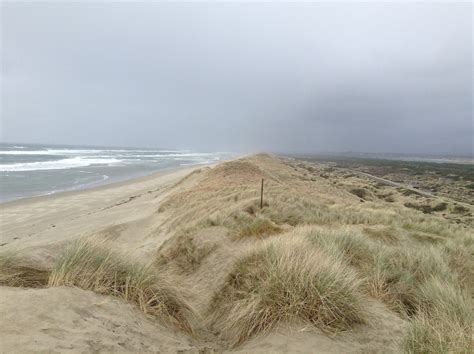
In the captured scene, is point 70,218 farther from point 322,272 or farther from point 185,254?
point 322,272

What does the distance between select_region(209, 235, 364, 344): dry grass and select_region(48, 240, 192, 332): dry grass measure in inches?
25.1

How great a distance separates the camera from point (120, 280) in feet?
15.0

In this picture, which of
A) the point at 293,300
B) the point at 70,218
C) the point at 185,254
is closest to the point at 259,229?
the point at 185,254

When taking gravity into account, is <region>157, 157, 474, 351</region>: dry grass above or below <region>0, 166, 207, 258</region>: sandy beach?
above

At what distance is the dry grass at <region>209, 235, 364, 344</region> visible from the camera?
4.19 metres

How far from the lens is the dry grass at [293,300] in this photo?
4.19 metres

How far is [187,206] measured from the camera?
50.5 feet

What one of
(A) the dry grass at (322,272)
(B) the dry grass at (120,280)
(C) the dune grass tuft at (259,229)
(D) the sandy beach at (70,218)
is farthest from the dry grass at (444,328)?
(D) the sandy beach at (70,218)

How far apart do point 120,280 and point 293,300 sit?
2295 mm

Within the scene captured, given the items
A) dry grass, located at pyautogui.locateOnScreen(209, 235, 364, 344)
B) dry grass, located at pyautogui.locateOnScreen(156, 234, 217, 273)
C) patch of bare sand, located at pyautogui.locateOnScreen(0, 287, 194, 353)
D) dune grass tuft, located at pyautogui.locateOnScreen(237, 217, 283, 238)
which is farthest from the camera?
dune grass tuft, located at pyautogui.locateOnScreen(237, 217, 283, 238)

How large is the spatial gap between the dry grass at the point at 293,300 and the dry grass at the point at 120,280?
64 centimetres

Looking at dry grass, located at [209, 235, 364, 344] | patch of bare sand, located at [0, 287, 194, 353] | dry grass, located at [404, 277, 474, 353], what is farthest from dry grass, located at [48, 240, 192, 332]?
dry grass, located at [404, 277, 474, 353]

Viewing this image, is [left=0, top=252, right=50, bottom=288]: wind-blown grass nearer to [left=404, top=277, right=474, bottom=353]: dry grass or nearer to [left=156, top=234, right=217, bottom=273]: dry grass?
[left=156, top=234, right=217, bottom=273]: dry grass

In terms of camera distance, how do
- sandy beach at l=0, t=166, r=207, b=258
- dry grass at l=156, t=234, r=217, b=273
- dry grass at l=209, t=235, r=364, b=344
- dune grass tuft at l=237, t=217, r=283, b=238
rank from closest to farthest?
dry grass at l=209, t=235, r=364, b=344 < dry grass at l=156, t=234, r=217, b=273 < dune grass tuft at l=237, t=217, r=283, b=238 < sandy beach at l=0, t=166, r=207, b=258
